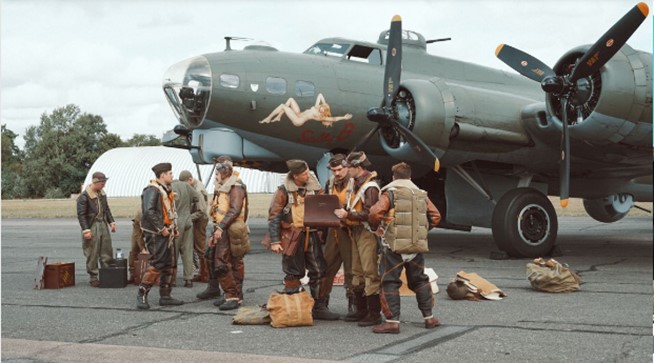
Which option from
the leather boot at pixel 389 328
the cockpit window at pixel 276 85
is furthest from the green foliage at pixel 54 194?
the leather boot at pixel 389 328

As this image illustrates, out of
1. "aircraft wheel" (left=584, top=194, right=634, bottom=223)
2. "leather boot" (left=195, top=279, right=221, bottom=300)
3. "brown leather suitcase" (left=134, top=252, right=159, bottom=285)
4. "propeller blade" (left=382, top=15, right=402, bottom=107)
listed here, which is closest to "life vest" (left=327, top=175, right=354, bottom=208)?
"leather boot" (left=195, top=279, right=221, bottom=300)

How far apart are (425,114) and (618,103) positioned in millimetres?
3454

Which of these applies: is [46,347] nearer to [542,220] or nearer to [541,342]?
[541,342]

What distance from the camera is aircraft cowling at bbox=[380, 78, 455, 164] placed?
14000mm

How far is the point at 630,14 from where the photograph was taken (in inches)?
477

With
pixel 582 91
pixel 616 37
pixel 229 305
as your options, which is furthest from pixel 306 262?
pixel 582 91

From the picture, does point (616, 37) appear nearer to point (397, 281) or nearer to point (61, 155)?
point (397, 281)

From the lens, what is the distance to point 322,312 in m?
8.43

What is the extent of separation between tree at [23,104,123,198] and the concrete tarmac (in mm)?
75550

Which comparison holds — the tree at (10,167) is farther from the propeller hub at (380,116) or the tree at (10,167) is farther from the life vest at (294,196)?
the life vest at (294,196)

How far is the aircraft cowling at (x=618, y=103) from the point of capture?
489 inches

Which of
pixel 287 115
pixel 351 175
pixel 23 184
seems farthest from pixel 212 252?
pixel 23 184

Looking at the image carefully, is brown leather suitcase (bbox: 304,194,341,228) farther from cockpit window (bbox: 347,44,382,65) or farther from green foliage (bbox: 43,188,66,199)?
green foliage (bbox: 43,188,66,199)

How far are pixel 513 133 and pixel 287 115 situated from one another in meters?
4.68
